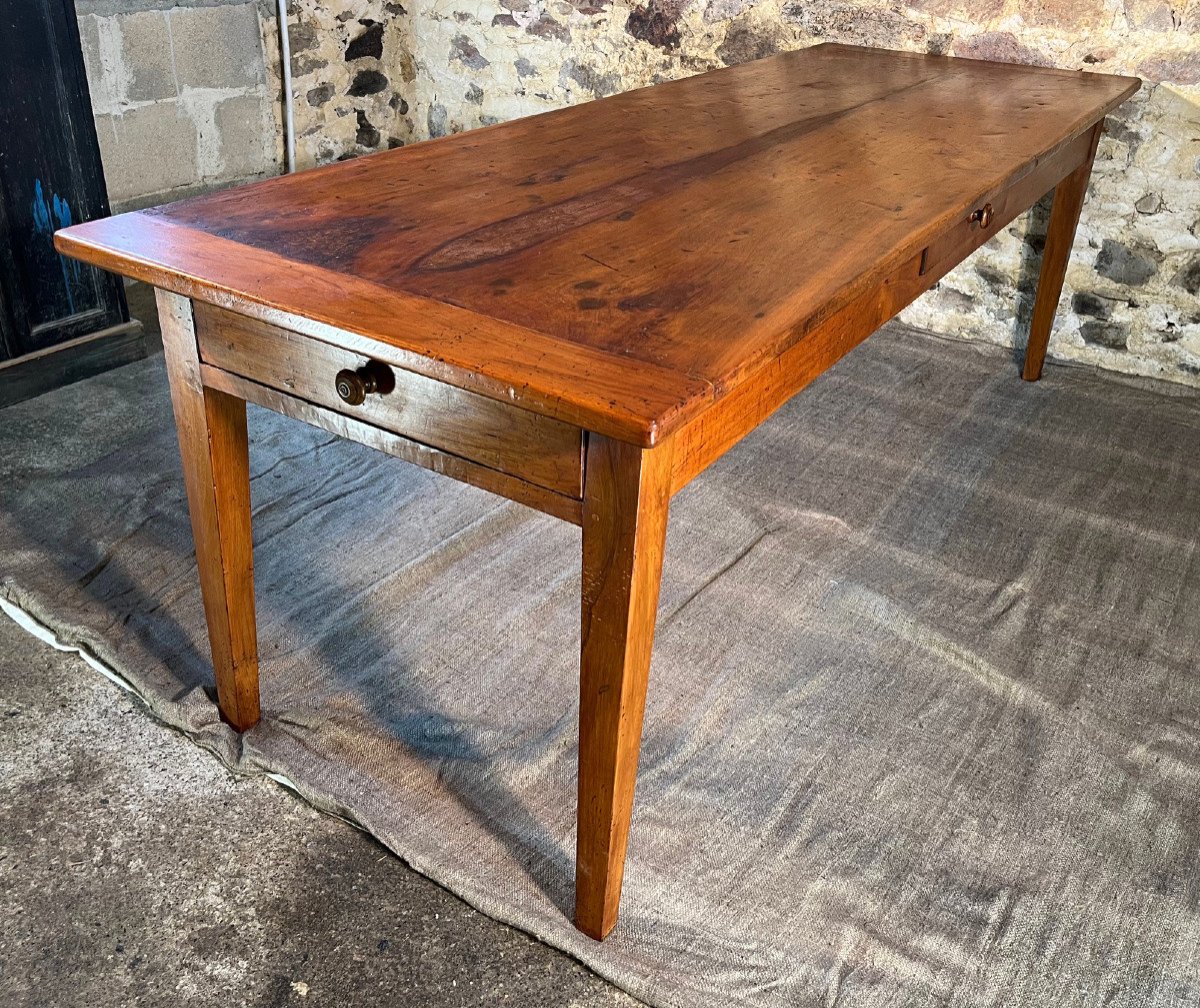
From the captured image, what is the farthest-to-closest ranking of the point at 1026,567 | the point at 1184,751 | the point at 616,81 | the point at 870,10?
1. the point at 616,81
2. the point at 870,10
3. the point at 1026,567
4. the point at 1184,751

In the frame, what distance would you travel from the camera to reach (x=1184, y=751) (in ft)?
6.02

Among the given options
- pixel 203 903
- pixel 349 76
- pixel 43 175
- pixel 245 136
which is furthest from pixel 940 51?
pixel 203 903

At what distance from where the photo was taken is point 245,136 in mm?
3799

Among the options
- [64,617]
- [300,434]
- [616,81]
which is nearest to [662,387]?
[64,617]

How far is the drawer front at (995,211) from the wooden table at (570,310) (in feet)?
0.04

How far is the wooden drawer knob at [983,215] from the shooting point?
6.31 feet

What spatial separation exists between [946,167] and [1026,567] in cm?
86

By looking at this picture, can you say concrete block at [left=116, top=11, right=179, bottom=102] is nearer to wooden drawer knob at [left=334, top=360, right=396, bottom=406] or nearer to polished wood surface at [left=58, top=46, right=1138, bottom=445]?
polished wood surface at [left=58, top=46, right=1138, bottom=445]

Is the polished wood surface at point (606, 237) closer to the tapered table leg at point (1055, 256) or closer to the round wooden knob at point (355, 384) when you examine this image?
the round wooden knob at point (355, 384)

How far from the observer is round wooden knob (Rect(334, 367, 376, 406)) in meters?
1.26

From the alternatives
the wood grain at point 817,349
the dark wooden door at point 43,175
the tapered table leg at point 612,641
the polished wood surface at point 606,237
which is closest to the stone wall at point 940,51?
the polished wood surface at point 606,237

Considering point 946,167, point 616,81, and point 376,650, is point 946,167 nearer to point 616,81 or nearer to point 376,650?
point 376,650

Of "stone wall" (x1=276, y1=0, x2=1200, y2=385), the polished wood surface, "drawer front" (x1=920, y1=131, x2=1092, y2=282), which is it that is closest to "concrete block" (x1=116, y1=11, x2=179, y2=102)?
"stone wall" (x1=276, y1=0, x2=1200, y2=385)

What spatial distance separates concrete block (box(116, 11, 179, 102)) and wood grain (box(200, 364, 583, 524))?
7.67 feet
